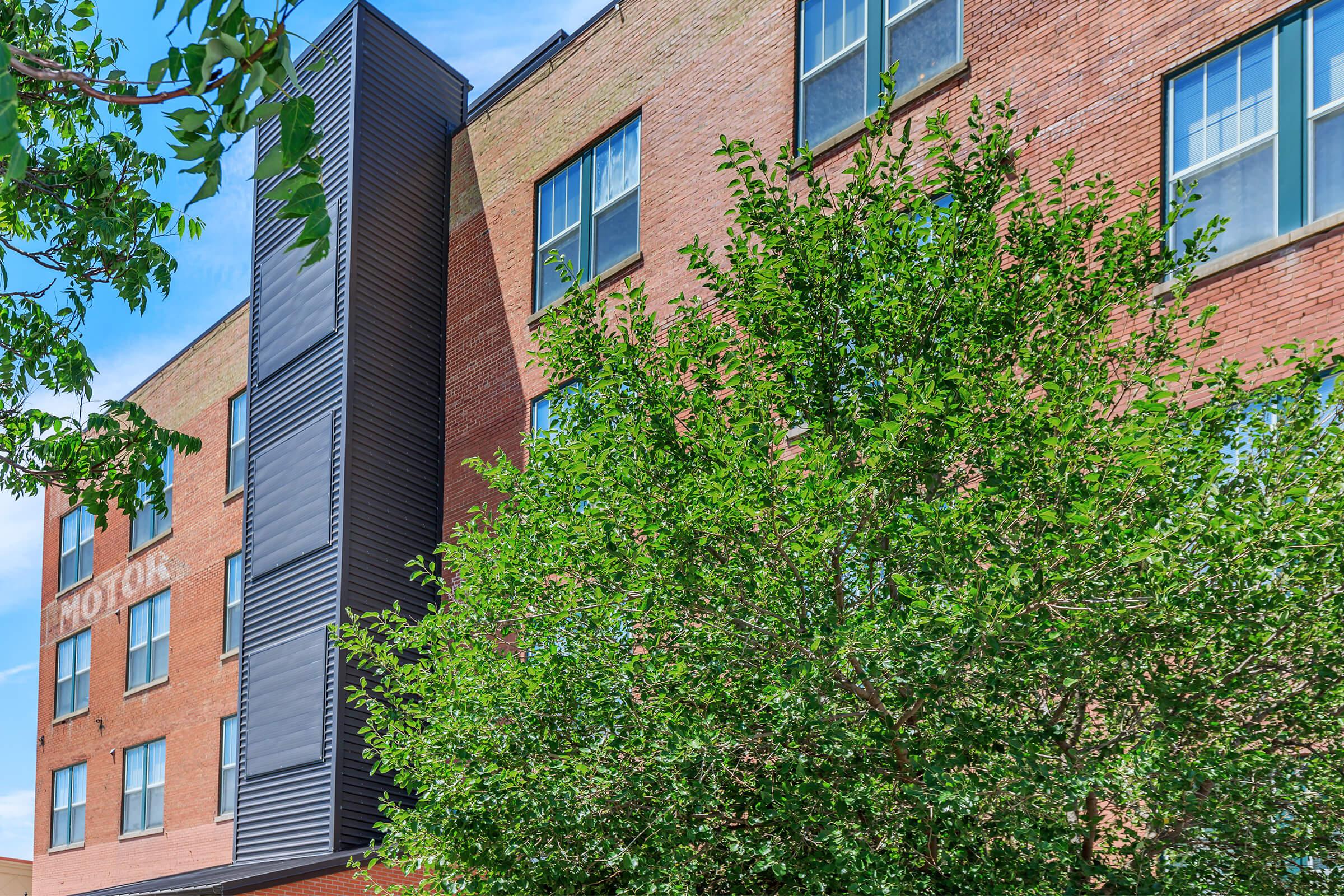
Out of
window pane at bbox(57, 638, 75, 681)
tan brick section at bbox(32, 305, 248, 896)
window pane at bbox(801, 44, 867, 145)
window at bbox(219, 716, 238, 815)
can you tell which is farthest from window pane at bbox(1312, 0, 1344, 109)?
window pane at bbox(57, 638, 75, 681)

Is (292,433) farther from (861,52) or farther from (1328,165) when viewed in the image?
(1328,165)

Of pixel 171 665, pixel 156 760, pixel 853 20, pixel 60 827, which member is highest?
pixel 853 20

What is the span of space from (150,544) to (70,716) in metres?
5.60

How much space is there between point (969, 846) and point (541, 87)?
16.0 m

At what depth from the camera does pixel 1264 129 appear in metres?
12.4

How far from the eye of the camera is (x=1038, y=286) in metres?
9.22

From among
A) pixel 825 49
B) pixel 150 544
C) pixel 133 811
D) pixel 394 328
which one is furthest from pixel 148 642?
pixel 825 49

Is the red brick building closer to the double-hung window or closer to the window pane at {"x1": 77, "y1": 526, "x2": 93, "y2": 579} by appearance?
the double-hung window

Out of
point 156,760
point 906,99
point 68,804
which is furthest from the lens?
point 68,804

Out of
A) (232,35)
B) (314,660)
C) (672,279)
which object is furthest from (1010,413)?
(314,660)

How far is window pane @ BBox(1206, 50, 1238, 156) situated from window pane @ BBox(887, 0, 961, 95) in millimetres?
3213

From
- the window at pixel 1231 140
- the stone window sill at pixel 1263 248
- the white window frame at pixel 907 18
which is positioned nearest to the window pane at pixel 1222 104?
the window at pixel 1231 140

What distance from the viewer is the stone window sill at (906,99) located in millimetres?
15117

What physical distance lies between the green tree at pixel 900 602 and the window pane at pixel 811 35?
287 inches
